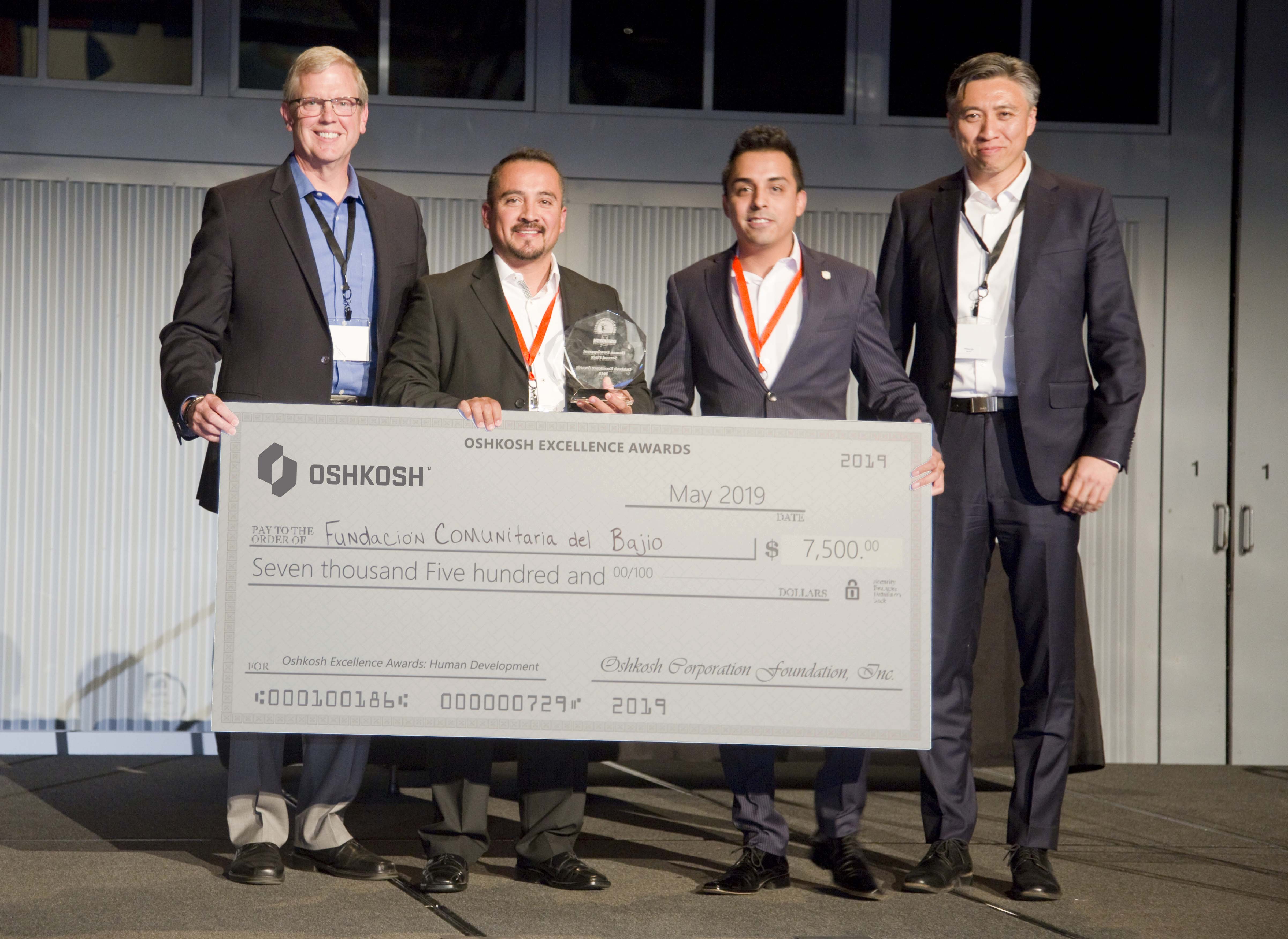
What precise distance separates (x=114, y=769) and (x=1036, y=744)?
10.3ft

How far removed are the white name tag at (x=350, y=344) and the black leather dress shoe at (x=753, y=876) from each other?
1.42m

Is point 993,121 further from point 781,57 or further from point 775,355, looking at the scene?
point 781,57

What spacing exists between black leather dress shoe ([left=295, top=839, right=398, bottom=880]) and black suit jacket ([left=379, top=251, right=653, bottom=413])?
3.41 feet

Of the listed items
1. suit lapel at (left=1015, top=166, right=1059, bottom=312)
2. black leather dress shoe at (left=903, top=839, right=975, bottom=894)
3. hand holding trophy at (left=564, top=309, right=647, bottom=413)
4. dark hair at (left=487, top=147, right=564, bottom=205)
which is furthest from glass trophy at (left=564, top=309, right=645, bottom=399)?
black leather dress shoe at (left=903, top=839, right=975, bottom=894)

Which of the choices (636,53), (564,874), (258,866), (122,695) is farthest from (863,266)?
(122,695)

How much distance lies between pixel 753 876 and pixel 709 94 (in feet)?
10.6

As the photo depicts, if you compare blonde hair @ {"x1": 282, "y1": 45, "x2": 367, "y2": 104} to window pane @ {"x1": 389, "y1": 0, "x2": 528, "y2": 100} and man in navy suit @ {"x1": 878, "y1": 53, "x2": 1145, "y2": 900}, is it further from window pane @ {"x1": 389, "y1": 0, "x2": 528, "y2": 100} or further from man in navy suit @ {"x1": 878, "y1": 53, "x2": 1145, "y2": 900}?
window pane @ {"x1": 389, "y1": 0, "x2": 528, "y2": 100}

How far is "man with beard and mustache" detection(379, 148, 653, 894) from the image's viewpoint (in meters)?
2.66

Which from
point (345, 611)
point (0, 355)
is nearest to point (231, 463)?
point (345, 611)

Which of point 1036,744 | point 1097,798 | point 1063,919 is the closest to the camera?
point 1063,919

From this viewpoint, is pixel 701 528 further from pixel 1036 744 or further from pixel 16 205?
pixel 16 205

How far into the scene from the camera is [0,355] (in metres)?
4.55

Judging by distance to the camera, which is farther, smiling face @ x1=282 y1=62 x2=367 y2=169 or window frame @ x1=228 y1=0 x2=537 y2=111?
window frame @ x1=228 y1=0 x2=537 y2=111

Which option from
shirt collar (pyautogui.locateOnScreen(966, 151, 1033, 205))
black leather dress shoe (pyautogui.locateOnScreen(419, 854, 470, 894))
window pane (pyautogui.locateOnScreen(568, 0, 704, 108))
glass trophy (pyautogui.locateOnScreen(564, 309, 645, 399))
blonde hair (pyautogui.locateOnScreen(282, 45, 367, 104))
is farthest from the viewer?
window pane (pyautogui.locateOnScreen(568, 0, 704, 108))
